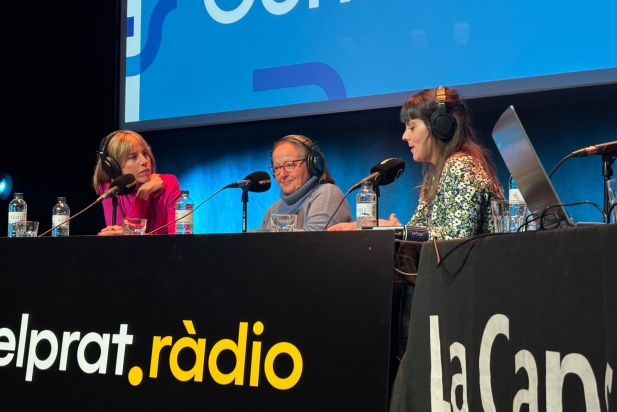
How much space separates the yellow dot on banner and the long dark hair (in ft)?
4.11

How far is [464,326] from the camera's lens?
1.48 meters

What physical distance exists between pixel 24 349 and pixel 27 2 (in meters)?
3.22

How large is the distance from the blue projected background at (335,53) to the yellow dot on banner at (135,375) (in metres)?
2.33

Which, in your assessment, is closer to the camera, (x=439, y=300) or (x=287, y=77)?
(x=439, y=300)

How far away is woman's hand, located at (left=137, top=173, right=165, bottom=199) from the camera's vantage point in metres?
3.65

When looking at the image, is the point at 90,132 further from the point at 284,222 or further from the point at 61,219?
the point at 284,222

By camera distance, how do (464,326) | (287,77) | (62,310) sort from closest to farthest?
1. (464,326)
2. (62,310)
3. (287,77)

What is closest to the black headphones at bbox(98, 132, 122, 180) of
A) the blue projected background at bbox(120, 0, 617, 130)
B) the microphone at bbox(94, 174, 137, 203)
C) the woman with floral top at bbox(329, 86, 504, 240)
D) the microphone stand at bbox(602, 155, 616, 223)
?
the microphone at bbox(94, 174, 137, 203)

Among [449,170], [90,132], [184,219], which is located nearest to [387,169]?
[449,170]

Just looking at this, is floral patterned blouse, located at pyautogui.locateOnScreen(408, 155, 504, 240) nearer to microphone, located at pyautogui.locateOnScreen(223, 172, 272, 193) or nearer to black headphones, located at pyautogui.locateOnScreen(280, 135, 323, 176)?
microphone, located at pyautogui.locateOnScreen(223, 172, 272, 193)

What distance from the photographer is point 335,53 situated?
Answer: 418 centimetres

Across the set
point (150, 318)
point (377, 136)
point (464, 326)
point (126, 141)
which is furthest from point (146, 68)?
point (464, 326)

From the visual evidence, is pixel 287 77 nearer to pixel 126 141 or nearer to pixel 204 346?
pixel 126 141

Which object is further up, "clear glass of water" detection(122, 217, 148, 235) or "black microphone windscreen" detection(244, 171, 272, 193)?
"black microphone windscreen" detection(244, 171, 272, 193)
